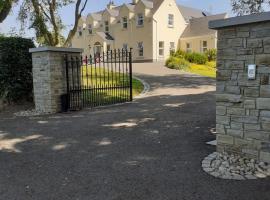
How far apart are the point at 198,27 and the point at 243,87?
3386cm

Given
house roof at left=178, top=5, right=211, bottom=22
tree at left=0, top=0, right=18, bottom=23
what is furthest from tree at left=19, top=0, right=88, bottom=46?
house roof at left=178, top=5, right=211, bottom=22

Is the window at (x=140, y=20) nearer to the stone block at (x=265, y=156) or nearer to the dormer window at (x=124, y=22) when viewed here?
the dormer window at (x=124, y=22)

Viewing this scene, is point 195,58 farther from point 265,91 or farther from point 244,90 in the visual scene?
point 265,91

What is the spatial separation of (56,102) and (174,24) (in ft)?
93.0

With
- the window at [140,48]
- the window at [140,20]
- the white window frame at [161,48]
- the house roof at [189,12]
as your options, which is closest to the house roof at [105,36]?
the window at [140,20]

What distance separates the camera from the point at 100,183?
4.74 metres

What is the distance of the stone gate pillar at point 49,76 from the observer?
416 inches

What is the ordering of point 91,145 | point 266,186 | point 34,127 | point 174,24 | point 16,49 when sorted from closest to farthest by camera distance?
point 266,186 < point 91,145 < point 34,127 < point 16,49 < point 174,24

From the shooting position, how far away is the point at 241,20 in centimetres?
514

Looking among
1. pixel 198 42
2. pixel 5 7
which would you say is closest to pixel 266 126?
pixel 5 7

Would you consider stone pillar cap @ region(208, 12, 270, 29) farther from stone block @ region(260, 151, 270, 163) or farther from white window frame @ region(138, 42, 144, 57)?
white window frame @ region(138, 42, 144, 57)

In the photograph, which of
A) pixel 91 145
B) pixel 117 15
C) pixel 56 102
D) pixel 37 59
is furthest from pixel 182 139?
pixel 117 15

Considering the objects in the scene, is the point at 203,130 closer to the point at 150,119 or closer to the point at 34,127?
the point at 150,119

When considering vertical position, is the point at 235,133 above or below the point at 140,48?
below
